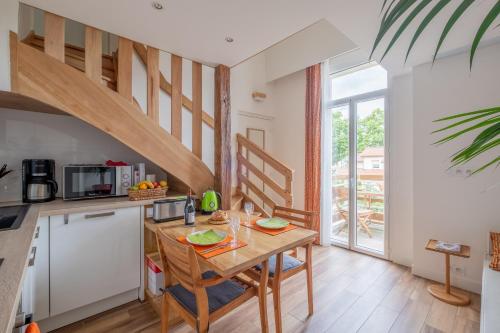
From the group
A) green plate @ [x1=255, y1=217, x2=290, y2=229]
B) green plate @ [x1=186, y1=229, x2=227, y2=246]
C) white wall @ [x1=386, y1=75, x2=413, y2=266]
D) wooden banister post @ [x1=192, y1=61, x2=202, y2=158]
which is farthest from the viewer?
white wall @ [x1=386, y1=75, x2=413, y2=266]

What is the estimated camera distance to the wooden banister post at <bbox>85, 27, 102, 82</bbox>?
1.94 metres

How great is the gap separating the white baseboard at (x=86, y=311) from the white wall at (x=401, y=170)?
9.92ft

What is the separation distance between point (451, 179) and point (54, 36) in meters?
3.77

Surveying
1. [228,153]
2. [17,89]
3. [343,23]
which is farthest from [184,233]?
[343,23]

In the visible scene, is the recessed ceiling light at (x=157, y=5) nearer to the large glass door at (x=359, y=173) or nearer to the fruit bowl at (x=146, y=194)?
the fruit bowl at (x=146, y=194)

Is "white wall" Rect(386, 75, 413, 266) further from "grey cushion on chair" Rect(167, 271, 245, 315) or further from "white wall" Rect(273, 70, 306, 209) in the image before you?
"grey cushion on chair" Rect(167, 271, 245, 315)

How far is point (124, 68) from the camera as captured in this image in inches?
83.6

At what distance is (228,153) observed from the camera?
2.69m

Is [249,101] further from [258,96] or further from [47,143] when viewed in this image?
[47,143]

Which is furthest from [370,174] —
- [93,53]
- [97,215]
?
[93,53]

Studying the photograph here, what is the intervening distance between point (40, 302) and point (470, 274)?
3.75 m

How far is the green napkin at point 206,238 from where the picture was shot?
1.56m

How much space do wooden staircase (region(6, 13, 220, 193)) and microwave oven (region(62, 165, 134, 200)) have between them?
1.27 ft

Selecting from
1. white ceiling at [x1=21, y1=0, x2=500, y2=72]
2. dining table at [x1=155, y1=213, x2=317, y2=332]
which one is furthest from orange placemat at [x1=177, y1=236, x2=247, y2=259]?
white ceiling at [x1=21, y1=0, x2=500, y2=72]
